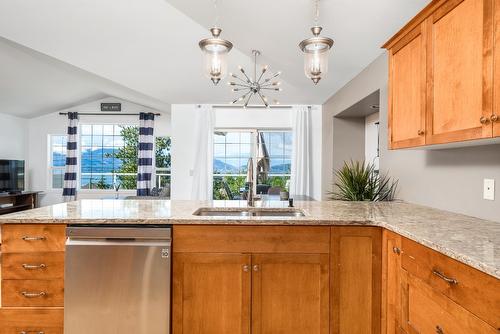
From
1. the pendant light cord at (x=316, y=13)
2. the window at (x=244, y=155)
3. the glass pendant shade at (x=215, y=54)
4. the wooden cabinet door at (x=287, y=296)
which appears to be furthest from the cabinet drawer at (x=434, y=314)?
the window at (x=244, y=155)

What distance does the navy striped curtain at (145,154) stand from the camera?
7273mm

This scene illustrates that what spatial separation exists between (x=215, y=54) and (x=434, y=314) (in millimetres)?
1739

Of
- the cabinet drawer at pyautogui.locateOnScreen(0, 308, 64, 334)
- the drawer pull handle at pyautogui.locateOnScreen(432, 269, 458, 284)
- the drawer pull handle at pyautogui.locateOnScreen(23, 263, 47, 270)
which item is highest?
the drawer pull handle at pyautogui.locateOnScreen(432, 269, 458, 284)

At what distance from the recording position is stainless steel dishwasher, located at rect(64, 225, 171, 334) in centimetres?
175

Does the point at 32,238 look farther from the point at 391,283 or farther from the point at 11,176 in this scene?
the point at 11,176

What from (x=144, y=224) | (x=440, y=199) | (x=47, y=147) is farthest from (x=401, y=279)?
(x=47, y=147)

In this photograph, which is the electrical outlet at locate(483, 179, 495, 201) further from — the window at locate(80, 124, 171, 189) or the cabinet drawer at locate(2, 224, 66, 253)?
the window at locate(80, 124, 171, 189)

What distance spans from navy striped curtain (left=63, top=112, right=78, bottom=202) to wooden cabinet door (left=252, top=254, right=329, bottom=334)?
6961 mm

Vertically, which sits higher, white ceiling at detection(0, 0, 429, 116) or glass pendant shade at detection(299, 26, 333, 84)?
white ceiling at detection(0, 0, 429, 116)

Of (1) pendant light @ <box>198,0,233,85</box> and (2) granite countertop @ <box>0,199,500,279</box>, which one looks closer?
(2) granite countertop @ <box>0,199,500,279</box>

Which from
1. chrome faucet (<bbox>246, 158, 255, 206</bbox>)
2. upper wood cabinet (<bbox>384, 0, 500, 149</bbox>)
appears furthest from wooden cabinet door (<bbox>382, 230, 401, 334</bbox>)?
chrome faucet (<bbox>246, 158, 255, 206</bbox>)

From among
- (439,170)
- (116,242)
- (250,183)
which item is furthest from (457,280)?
(116,242)

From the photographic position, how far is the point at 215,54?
1.99 m

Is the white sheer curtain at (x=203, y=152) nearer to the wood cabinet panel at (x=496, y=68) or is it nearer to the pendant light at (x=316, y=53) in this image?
the pendant light at (x=316, y=53)
